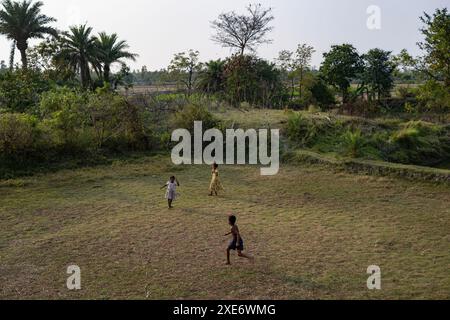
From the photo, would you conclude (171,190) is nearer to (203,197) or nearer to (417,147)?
(203,197)

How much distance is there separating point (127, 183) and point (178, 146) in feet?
15.5

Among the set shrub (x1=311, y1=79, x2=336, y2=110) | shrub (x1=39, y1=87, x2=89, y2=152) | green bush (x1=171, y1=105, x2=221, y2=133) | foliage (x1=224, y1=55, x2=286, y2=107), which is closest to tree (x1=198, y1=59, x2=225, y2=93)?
foliage (x1=224, y1=55, x2=286, y2=107)

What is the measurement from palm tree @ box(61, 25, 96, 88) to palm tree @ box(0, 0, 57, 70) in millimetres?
1127

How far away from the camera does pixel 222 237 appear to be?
28.6 ft

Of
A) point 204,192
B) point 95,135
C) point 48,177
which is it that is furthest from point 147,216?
point 95,135

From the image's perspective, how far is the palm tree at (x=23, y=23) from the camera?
24609mm

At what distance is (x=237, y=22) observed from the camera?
31125 mm

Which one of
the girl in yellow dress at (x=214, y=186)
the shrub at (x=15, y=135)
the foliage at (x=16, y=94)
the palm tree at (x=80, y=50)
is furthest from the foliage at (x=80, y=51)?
the girl in yellow dress at (x=214, y=186)

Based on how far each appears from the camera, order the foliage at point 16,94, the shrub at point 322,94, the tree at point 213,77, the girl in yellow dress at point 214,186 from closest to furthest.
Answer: the girl in yellow dress at point 214,186 → the foliage at point 16,94 → the shrub at point 322,94 → the tree at point 213,77

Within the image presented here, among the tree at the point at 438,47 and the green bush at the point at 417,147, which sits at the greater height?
the tree at the point at 438,47

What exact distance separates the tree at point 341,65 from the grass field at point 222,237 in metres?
20.4

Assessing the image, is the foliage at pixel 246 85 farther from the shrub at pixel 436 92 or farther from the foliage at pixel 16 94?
the foliage at pixel 16 94

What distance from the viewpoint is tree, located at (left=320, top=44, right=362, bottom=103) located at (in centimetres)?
3266

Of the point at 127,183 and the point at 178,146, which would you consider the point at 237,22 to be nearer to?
the point at 178,146
